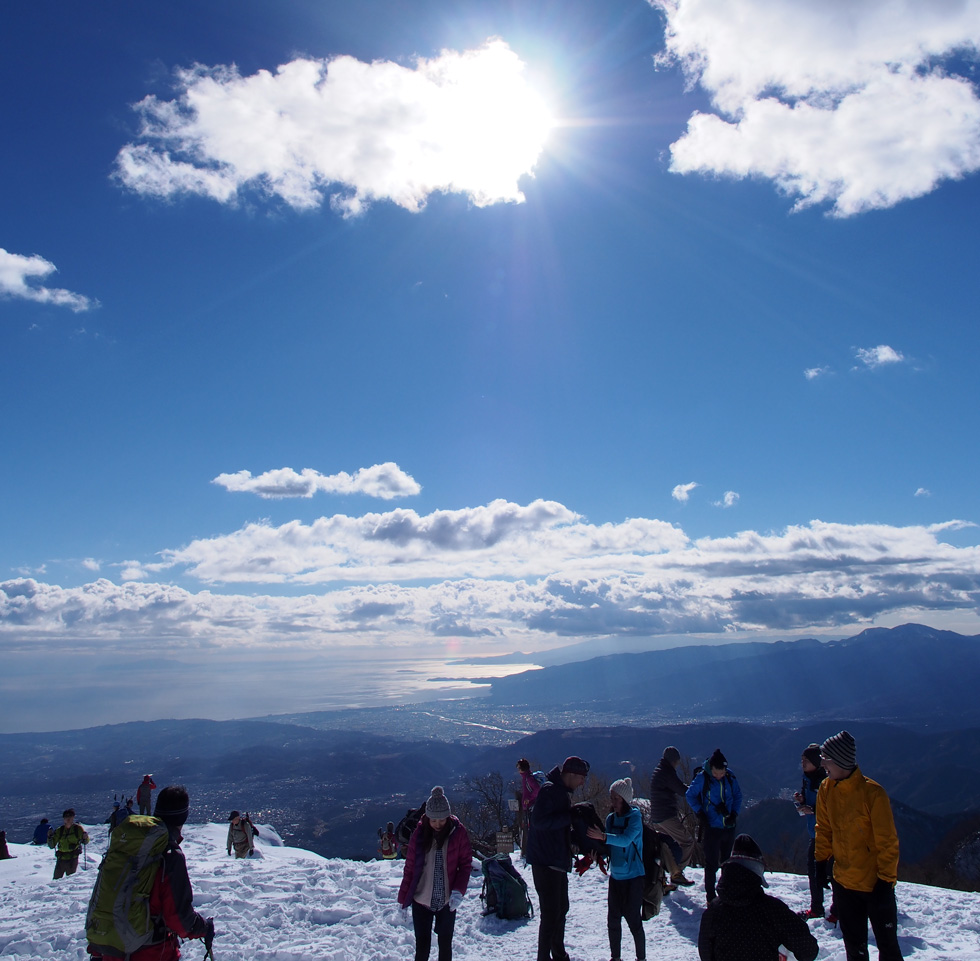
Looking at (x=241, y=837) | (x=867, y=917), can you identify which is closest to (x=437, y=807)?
(x=867, y=917)

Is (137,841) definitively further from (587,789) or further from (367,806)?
(367,806)

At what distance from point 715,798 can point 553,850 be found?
10.5ft

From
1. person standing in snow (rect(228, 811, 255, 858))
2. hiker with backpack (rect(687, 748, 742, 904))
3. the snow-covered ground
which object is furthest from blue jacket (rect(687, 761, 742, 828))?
person standing in snow (rect(228, 811, 255, 858))

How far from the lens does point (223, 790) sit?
192 metres

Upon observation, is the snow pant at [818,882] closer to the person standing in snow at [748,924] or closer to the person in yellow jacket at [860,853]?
the person in yellow jacket at [860,853]

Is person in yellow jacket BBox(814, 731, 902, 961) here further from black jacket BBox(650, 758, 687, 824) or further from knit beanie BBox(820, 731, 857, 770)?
black jacket BBox(650, 758, 687, 824)

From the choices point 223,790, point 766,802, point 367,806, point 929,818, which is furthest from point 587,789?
point 223,790

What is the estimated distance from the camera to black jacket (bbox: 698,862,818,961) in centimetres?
391

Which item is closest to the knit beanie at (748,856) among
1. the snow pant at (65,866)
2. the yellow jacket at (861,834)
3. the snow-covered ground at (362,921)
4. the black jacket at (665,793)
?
the yellow jacket at (861,834)

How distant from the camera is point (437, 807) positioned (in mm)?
6211

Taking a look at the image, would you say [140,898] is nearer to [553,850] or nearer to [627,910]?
[553,850]

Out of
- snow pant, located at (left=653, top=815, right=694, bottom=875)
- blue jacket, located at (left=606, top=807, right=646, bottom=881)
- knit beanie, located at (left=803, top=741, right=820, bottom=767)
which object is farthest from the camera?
snow pant, located at (left=653, top=815, right=694, bottom=875)

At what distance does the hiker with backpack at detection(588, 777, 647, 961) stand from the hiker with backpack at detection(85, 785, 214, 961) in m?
3.97

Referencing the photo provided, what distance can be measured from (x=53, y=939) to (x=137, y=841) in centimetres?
585
